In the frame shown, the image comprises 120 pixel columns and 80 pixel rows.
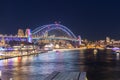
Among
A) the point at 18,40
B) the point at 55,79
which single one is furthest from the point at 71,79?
the point at 18,40

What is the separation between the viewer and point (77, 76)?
15.4m

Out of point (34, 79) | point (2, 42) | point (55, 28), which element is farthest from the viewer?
point (55, 28)

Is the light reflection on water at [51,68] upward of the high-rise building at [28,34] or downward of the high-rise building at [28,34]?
downward

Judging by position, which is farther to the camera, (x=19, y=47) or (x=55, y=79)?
(x=19, y=47)

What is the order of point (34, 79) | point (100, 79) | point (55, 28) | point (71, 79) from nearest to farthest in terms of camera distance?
1. point (71, 79)
2. point (34, 79)
3. point (100, 79)
4. point (55, 28)

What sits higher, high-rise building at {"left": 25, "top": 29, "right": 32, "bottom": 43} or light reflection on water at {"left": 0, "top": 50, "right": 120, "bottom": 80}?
high-rise building at {"left": 25, "top": 29, "right": 32, "bottom": 43}

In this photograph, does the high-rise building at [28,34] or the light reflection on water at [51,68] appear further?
the high-rise building at [28,34]

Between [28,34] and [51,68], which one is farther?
[28,34]

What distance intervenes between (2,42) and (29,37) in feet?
59.9

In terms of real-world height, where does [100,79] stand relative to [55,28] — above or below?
below

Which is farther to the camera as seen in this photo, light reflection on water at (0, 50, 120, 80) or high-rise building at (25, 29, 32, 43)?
high-rise building at (25, 29, 32, 43)

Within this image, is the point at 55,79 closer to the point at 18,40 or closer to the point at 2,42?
the point at 2,42

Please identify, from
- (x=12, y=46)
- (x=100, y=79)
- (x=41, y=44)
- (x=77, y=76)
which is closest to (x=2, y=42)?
(x=12, y=46)

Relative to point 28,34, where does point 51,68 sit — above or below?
below
